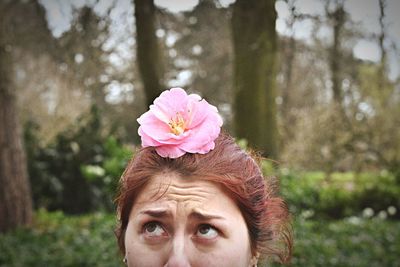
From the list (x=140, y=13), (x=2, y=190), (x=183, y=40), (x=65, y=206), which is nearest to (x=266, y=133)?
(x=140, y=13)

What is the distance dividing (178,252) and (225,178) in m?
0.31

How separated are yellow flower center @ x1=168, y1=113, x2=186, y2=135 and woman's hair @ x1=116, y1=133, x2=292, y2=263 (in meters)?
0.09

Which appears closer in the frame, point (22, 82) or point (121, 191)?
point (121, 191)

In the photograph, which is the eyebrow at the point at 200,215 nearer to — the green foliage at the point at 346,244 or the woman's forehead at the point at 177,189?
the woman's forehead at the point at 177,189

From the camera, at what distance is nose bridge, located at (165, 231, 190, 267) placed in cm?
175

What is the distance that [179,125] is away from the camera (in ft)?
6.47

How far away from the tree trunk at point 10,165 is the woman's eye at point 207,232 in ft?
21.0

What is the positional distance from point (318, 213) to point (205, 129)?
9120 mm

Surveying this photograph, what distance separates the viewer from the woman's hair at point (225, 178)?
193cm

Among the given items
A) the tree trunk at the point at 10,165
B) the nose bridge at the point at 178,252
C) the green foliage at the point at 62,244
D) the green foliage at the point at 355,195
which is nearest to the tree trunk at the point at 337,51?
the green foliage at the point at 355,195

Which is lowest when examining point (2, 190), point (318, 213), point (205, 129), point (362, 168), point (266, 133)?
point (318, 213)

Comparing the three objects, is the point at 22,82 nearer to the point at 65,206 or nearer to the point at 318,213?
→ the point at 65,206

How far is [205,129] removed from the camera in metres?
1.96

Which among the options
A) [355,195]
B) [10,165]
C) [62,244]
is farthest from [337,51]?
[10,165]
